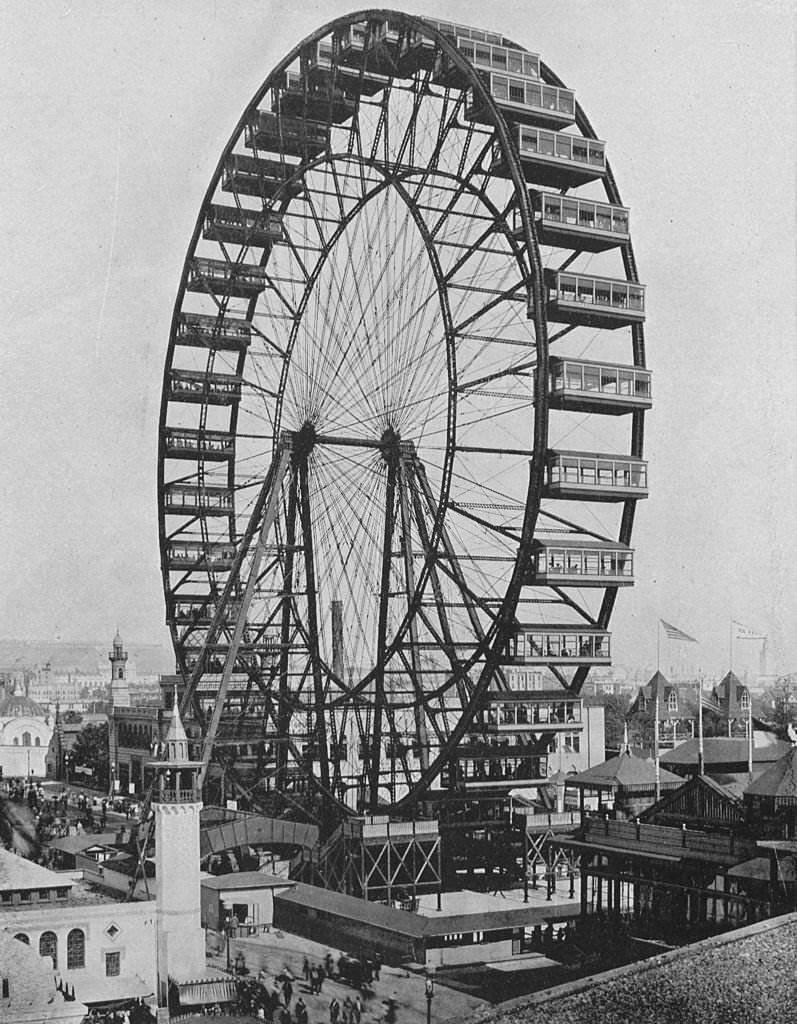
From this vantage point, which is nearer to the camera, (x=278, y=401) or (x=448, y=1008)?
(x=448, y=1008)

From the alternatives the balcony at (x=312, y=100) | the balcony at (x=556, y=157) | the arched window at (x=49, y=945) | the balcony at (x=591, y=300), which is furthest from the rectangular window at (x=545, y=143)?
the arched window at (x=49, y=945)

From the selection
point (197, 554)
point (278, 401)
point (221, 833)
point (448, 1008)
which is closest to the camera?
point (448, 1008)

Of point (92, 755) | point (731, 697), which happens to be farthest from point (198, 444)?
point (731, 697)

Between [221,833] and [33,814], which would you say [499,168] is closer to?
[221,833]

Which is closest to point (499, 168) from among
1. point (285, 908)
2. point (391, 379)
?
point (391, 379)

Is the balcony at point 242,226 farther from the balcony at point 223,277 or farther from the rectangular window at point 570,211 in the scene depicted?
the rectangular window at point 570,211

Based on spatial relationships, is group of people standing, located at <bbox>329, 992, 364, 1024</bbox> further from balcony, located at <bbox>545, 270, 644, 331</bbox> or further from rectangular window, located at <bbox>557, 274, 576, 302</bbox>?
rectangular window, located at <bbox>557, 274, 576, 302</bbox>
